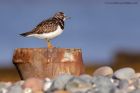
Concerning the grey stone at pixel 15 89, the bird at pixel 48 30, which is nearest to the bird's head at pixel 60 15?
the bird at pixel 48 30

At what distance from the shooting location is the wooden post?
15.2 meters

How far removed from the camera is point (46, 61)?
15188 mm

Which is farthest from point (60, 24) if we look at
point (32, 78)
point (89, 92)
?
point (89, 92)

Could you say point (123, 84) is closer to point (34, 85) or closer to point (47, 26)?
point (34, 85)

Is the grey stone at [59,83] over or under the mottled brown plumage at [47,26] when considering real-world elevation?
under

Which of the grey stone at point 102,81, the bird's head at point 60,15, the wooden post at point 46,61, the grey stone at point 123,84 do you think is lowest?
the grey stone at point 123,84

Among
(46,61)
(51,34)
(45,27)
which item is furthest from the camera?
(51,34)

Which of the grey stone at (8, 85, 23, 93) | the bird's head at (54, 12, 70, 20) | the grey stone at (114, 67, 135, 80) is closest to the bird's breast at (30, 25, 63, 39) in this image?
the bird's head at (54, 12, 70, 20)

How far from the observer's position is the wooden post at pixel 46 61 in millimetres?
15195

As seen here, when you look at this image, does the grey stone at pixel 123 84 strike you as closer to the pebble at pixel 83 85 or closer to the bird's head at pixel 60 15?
the pebble at pixel 83 85

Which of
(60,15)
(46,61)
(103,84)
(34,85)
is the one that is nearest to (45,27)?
(60,15)

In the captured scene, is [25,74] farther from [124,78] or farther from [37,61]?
[124,78]

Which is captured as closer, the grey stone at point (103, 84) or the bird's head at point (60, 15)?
the grey stone at point (103, 84)

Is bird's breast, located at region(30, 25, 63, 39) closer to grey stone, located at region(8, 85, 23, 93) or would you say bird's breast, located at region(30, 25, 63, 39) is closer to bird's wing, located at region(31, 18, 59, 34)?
bird's wing, located at region(31, 18, 59, 34)
